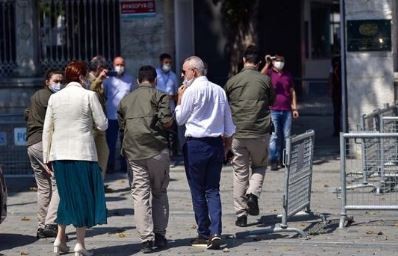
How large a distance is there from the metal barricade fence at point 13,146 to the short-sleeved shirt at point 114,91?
133 centimetres

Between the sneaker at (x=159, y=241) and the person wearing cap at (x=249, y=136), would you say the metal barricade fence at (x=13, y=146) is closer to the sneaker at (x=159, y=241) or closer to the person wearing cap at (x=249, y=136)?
the person wearing cap at (x=249, y=136)

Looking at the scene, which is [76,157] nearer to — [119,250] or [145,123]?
[145,123]

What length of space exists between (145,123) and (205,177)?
31.7 inches

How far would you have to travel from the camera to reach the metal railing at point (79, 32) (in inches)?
776

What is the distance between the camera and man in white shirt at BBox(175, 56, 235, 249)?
36.5ft

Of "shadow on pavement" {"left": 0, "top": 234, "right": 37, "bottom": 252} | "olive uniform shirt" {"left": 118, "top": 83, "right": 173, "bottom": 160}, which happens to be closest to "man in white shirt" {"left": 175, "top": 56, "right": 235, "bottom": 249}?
"olive uniform shirt" {"left": 118, "top": 83, "right": 173, "bottom": 160}

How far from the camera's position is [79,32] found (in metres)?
19.8

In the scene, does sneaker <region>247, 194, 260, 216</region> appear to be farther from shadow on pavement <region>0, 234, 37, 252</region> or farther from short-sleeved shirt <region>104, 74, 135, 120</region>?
short-sleeved shirt <region>104, 74, 135, 120</region>

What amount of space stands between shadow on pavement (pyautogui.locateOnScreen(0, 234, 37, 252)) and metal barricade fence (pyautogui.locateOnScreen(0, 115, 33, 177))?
477 cm

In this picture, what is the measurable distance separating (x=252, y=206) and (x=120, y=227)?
59.7 inches

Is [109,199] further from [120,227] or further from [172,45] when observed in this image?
[172,45]

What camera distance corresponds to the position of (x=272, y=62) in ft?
56.9

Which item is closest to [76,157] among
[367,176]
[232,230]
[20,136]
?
[232,230]

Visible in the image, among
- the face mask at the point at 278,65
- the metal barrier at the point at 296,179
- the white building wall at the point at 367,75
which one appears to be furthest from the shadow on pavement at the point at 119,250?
the white building wall at the point at 367,75
